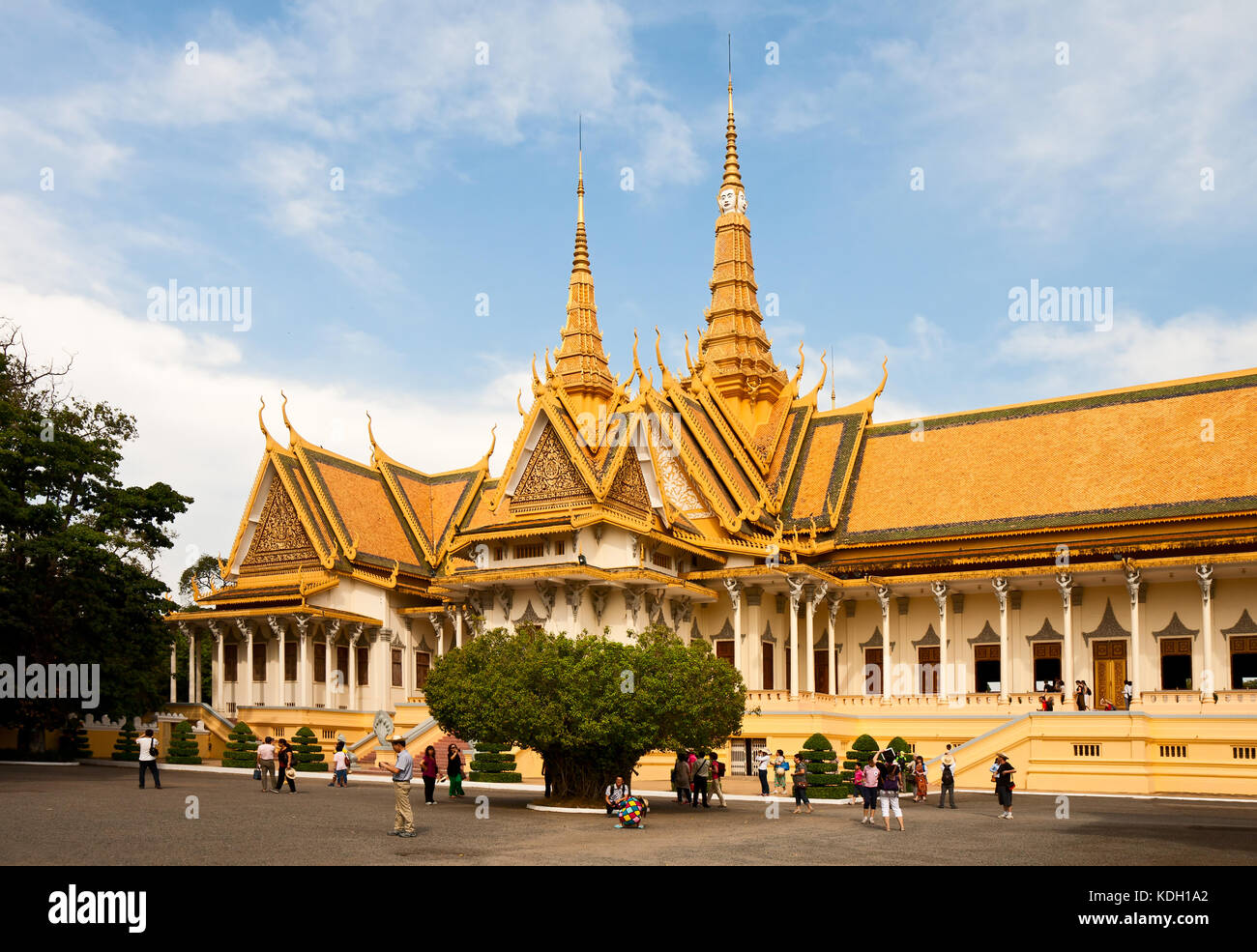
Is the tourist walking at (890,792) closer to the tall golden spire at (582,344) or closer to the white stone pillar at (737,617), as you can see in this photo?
the white stone pillar at (737,617)

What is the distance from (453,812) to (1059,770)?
15365mm

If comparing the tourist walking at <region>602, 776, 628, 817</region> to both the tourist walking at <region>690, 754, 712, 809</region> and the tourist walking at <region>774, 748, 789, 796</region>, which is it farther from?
the tourist walking at <region>774, 748, 789, 796</region>

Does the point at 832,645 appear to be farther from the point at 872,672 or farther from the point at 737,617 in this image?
the point at 737,617

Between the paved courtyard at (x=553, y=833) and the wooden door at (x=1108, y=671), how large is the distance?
364 inches

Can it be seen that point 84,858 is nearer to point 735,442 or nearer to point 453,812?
point 453,812

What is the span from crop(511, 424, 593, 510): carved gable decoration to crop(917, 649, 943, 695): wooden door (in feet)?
32.9

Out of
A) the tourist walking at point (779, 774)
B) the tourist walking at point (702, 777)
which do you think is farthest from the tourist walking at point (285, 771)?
the tourist walking at point (779, 774)

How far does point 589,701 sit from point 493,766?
9582 millimetres

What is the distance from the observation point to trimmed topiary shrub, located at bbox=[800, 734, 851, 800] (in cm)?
2722

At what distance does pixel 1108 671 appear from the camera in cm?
3497

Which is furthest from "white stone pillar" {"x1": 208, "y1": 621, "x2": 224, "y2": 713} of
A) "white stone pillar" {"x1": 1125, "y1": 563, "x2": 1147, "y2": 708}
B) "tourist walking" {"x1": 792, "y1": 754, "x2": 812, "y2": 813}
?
"white stone pillar" {"x1": 1125, "y1": 563, "x2": 1147, "y2": 708}

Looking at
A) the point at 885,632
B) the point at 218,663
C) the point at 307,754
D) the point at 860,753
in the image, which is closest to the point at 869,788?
the point at 860,753
